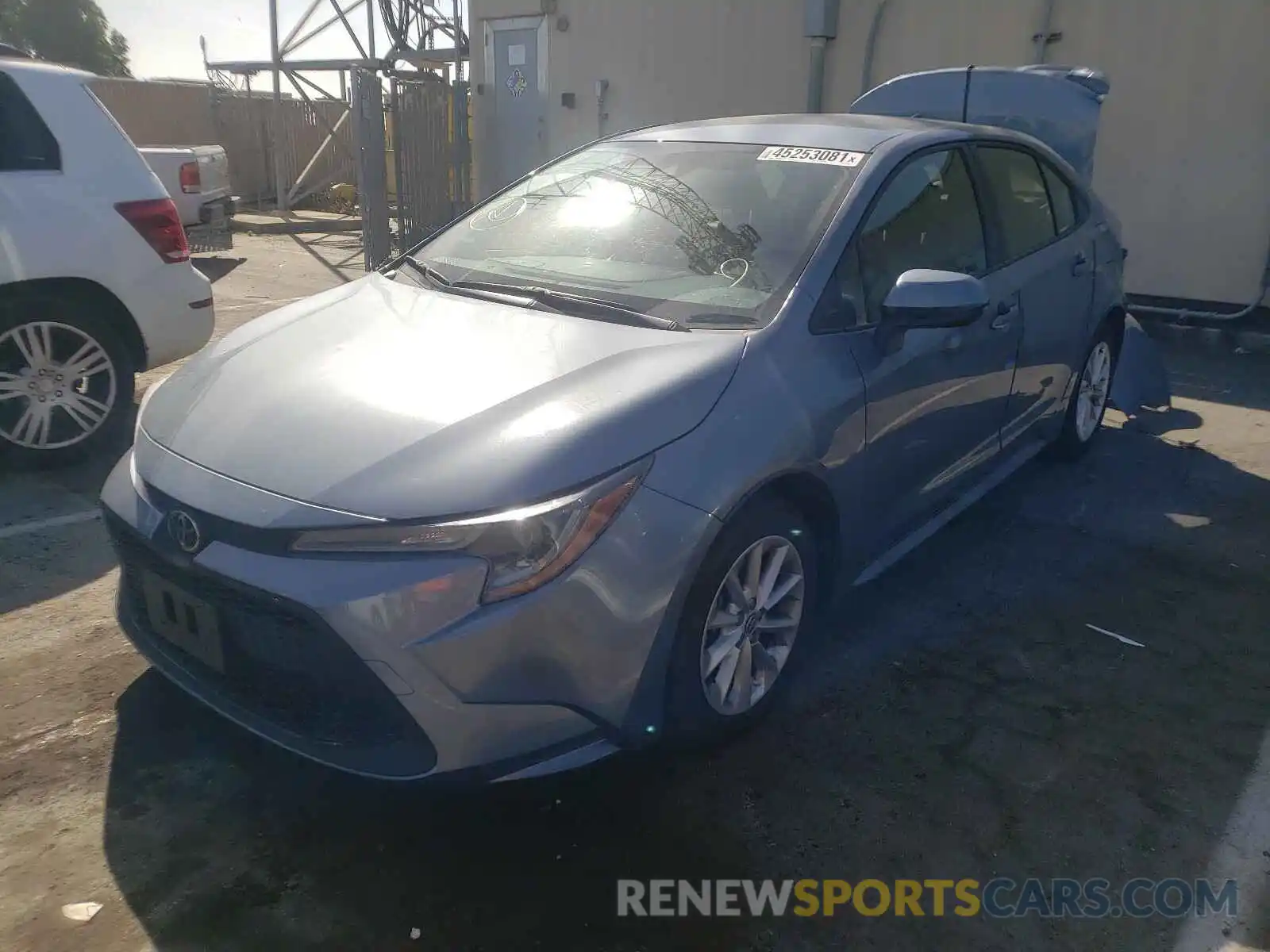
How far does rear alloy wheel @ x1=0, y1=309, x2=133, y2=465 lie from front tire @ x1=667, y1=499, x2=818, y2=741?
3.64m

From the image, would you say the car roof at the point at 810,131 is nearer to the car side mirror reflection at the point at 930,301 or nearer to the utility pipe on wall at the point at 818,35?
the car side mirror reflection at the point at 930,301

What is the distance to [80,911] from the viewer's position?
218 cm

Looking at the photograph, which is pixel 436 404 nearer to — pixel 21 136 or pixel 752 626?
pixel 752 626

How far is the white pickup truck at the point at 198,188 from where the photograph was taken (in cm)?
1025

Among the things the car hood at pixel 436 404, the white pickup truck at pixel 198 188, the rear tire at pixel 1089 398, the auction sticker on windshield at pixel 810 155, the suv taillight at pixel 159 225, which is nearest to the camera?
the car hood at pixel 436 404

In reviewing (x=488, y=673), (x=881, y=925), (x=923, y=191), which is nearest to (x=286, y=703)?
(x=488, y=673)

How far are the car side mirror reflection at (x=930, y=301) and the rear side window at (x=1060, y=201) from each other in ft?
5.78

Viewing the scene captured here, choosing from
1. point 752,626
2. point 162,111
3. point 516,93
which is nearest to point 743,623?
point 752,626

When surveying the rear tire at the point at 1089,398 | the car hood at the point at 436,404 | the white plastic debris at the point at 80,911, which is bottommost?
the white plastic debris at the point at 80,911

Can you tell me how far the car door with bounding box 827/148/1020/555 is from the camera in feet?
9.96

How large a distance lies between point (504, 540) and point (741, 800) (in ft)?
3.31

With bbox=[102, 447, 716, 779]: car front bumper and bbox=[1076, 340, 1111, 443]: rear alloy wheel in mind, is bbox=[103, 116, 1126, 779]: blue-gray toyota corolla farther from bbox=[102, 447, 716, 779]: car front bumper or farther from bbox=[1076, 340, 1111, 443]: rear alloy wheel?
bbox=[1076, 340, 1111, 443]: rear alloy wheel

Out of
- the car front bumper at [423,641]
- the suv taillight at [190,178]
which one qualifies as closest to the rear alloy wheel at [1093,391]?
the car front bumper at [423,641]

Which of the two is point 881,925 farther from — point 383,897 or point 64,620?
point 64,620
